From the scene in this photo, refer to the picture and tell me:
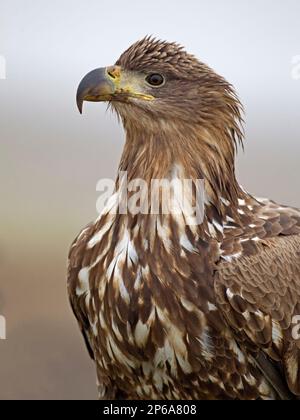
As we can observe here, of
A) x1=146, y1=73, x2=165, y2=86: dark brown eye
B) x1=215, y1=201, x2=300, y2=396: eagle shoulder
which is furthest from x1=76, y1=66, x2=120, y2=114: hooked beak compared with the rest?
x1=215, y1=201, x2=300, y2=396: eagle shoulder

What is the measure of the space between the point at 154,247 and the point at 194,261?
0.49 ft

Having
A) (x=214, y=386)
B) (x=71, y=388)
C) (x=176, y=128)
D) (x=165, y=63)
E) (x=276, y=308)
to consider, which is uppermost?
(x=165, y=63)

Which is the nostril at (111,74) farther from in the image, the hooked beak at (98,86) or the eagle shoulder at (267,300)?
the eagle shoulder at (267,300)

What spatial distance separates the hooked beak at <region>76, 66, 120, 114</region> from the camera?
132 inches

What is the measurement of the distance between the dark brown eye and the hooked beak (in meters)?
0.12

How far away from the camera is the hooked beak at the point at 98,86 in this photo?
3342 mm

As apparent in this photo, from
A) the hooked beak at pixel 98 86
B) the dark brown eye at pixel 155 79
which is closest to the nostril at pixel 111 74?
the hooked beak at pixel 98 86

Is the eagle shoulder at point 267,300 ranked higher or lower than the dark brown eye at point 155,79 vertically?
lower

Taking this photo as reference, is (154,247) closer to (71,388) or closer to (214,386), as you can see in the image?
(214,386)

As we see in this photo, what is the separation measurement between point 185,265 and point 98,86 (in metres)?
0.69

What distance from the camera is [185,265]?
11.0ft

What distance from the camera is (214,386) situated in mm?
3402

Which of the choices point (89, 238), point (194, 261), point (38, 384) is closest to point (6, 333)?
point (38, 384)

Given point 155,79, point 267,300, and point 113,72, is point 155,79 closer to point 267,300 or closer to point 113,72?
point 113,72
